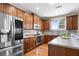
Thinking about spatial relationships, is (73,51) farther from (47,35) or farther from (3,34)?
(47,35)

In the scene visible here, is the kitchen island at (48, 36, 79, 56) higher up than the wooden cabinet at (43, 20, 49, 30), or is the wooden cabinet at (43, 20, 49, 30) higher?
the wooden cabinet at (43, 20, 49, 30)

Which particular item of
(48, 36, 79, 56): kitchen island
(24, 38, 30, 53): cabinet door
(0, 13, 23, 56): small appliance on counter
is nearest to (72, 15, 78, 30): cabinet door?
(24, 38, 30, 53): cabinet door

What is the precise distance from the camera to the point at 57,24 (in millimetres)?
7992

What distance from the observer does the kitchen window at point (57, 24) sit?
7676 mm

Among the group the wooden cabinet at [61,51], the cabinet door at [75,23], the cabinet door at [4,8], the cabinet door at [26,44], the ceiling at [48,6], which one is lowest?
the cabinet door at [26,44]

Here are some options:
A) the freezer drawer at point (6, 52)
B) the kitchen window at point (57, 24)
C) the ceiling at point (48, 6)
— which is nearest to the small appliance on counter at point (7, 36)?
the freezer drawer at point (6, 52)

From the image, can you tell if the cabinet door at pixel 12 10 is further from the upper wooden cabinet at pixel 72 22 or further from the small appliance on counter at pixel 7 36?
the upper wooden cabinet at pixel 72 22

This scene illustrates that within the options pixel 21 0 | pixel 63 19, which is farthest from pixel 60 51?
pixel 63 19

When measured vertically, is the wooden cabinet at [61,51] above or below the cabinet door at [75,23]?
below

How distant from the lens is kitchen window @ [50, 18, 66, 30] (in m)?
7.68

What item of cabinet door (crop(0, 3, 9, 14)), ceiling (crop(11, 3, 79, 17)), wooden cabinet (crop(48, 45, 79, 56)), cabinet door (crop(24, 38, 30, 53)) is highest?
ceiling (crop(11, 3, 79, 17))

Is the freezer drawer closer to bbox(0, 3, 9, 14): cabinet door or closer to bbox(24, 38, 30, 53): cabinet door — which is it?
bbox(0, 3, 9, 14): cabinet door

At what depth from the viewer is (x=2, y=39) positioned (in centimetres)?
240

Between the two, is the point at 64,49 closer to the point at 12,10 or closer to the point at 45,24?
the point at 12,10
